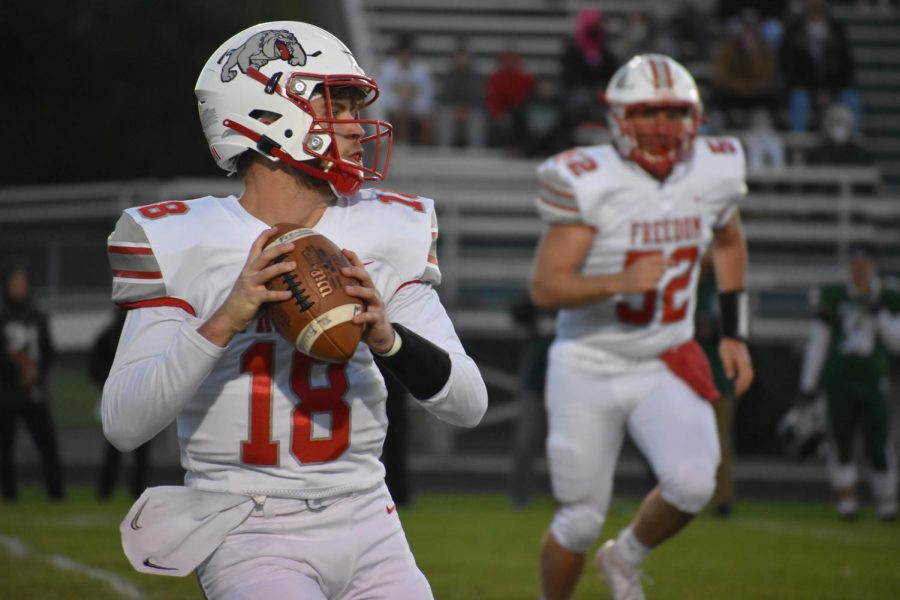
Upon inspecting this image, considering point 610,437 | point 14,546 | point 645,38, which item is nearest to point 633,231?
point 610,437

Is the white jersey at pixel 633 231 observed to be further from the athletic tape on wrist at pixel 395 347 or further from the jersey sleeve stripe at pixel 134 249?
the jersey sleeve stripe at pixel 134 249

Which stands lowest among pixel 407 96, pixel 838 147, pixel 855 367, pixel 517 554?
pixel 517 554

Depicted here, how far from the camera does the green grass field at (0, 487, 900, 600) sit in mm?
6305

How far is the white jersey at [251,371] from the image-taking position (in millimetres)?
3016

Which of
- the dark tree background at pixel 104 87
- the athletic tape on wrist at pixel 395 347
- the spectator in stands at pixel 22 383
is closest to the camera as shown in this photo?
the athletic tape on wrist at pixel 395 347

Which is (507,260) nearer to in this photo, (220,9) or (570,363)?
(570,363)

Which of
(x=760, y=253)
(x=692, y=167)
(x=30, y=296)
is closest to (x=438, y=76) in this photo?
(x=760, y=253)

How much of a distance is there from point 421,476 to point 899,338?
419 cm

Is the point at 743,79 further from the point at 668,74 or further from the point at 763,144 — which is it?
the point at 668,74

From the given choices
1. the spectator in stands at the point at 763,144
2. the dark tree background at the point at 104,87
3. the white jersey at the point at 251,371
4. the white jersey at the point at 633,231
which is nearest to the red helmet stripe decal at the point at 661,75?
the white jersey at the point at 633,231

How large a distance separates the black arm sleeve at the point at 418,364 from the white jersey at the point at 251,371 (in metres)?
0.04

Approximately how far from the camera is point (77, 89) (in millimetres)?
32844

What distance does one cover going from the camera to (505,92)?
49.3 feet

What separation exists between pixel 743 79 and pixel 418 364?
12304mm
